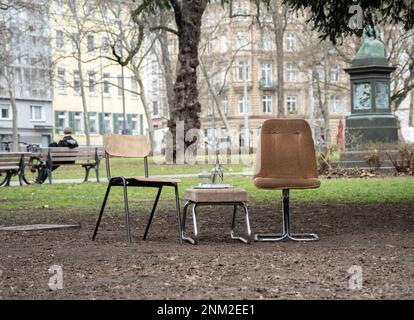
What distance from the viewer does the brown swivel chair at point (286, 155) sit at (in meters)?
7.95

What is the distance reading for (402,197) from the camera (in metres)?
13.1

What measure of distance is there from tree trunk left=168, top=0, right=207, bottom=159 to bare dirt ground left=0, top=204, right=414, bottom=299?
16799 mm

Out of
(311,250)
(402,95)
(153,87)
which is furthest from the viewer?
(153,87)

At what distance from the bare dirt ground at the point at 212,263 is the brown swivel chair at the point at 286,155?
2.13 feet

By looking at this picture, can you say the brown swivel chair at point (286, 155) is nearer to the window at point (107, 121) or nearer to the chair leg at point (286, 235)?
the chair leg at point (286, 235)

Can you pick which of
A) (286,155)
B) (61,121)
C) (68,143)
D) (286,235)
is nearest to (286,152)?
(286,155)

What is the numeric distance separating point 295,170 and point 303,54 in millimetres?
38556

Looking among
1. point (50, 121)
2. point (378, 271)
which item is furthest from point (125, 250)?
point (50, 121)

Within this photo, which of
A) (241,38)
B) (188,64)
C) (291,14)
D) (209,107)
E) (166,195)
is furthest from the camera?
(209,107)

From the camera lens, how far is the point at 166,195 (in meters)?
15.0

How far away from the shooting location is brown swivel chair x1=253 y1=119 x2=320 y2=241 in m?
7.95

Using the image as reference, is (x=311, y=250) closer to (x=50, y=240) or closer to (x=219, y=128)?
(x=50, y=240)

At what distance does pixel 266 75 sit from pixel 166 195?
71.1 meters

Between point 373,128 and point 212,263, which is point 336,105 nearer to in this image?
point 373,128
